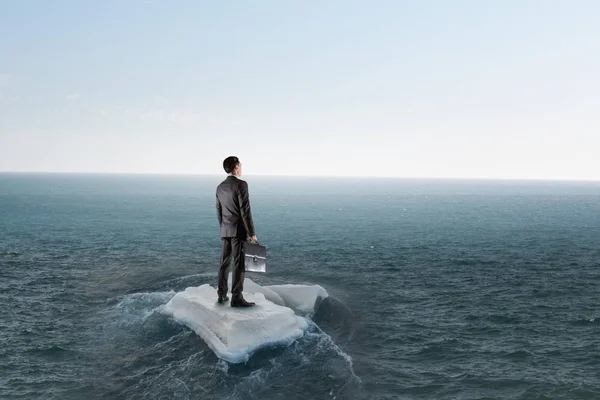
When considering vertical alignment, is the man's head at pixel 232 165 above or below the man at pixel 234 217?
above

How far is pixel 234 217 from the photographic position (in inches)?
538

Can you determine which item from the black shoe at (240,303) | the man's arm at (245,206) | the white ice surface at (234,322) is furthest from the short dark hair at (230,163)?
the white ice surface at (234,322)

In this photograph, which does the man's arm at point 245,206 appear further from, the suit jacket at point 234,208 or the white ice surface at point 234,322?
the white ice surface at point 234,322

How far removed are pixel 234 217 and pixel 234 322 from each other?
126 inches

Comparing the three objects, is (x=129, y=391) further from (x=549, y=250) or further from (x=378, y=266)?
(x=549, y=250)

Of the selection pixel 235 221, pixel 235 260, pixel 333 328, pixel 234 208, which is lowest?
pixel 333 328

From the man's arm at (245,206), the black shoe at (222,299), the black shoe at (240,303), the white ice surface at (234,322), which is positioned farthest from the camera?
the black shoe at (222,299)

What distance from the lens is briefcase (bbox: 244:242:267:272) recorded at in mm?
14375

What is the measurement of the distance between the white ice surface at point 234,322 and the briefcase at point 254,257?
58.3 inches

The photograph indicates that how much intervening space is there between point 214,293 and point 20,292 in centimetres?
1447

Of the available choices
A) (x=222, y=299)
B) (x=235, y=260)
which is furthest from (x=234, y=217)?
(x=222, y=299)

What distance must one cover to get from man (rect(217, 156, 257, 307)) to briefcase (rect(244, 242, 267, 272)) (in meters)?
0.28

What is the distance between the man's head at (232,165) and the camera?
13328mm

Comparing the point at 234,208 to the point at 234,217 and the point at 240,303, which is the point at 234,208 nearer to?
the point at 234,217
